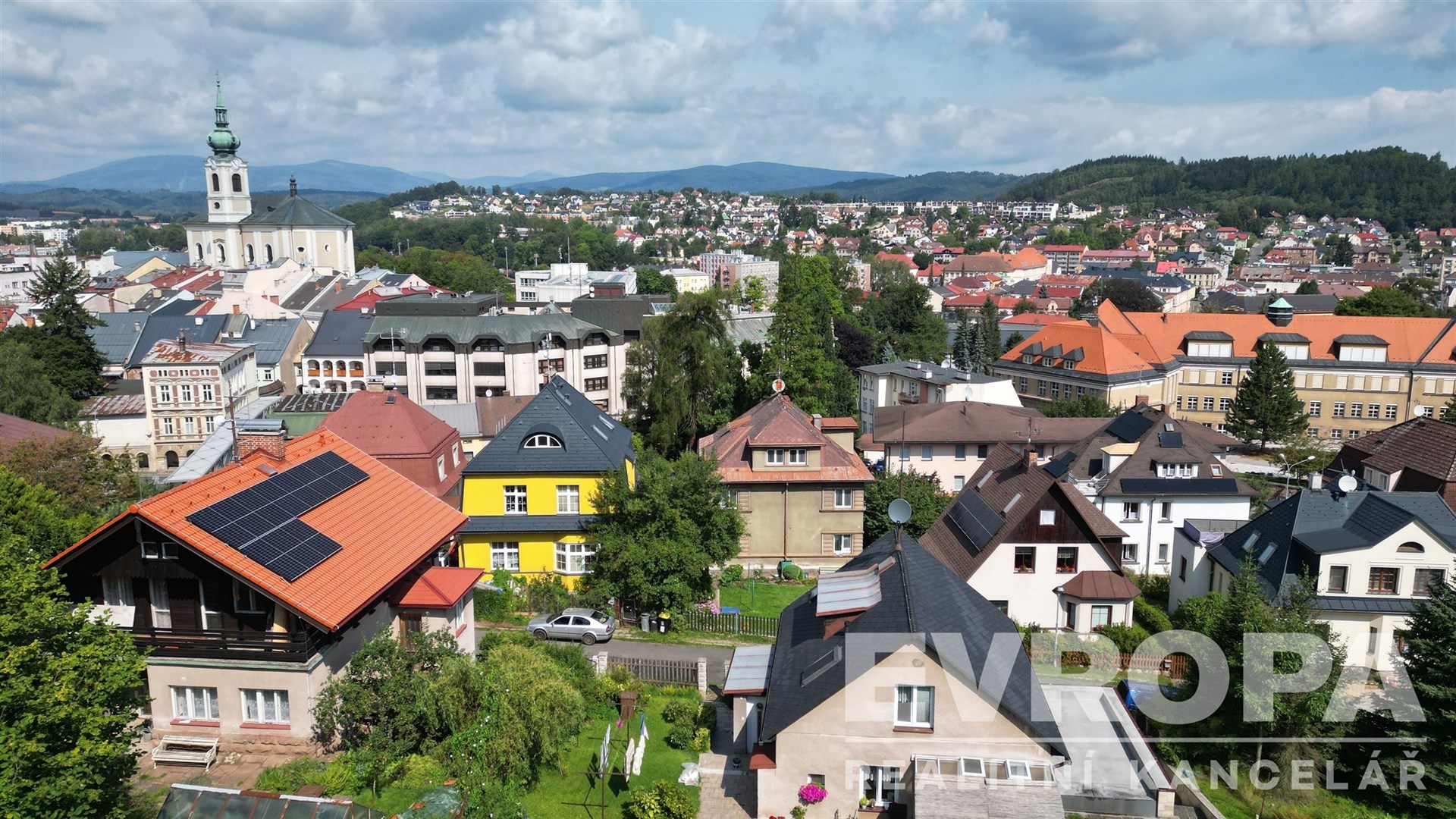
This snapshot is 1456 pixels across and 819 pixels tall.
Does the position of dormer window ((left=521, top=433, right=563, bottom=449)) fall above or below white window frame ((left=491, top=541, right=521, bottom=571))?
above

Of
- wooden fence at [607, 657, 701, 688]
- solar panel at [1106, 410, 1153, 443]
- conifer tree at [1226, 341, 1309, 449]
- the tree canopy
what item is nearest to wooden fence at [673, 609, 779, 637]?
the tree canopy

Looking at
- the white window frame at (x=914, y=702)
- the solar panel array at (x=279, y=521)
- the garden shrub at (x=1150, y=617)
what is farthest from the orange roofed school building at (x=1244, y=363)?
the solar panel array at (x=279, y=521)

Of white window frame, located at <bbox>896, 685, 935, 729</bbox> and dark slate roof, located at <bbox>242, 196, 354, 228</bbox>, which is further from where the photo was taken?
dark slate roof, located at <bbox>242, 196, 354, 228</bbox>

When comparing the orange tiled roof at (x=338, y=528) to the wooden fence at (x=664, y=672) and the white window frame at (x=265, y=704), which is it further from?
the wooden fence at (x=664, y=672)

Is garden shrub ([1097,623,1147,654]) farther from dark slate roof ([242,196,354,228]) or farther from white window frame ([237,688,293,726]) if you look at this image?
dark slate roof ([242,196,354,228])

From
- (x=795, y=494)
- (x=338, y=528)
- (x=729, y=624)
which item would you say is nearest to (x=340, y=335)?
(x=795, y=494)

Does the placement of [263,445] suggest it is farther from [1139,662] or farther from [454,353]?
[454,353]

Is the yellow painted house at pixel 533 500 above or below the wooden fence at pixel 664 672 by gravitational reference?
above
